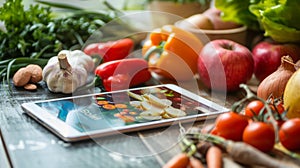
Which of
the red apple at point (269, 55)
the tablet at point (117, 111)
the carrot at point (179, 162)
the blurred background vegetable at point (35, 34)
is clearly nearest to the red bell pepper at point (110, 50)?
the blurred background vegetable at point (35, 34)

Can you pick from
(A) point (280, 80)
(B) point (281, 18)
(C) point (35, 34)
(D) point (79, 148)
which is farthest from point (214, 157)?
(C) point (35, 34)

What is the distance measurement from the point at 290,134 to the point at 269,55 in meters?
0.50

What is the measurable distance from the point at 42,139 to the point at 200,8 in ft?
3.37

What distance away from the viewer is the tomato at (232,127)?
855mm

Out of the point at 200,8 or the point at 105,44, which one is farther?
the point at 200,8

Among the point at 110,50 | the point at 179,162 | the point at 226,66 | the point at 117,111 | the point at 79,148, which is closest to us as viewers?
the point at 179,162

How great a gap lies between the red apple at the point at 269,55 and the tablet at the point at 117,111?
0.24 meters

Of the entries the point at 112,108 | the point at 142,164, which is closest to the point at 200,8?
the point at 112,108

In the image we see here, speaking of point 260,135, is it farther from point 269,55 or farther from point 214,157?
point 269,55

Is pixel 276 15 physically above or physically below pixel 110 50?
above

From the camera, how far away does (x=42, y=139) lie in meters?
0.93

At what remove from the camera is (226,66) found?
1.26 m

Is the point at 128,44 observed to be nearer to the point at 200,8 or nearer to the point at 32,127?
the point at 200,8

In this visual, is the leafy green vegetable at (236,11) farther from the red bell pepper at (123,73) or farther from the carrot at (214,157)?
the carrot at (214,157)
